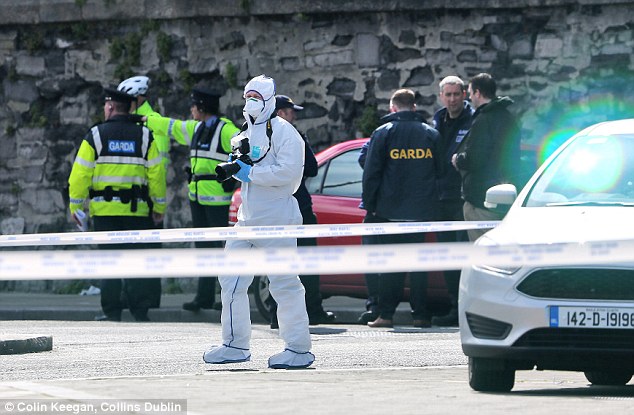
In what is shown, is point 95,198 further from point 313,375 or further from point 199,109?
point 313,375

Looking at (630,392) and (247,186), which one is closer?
(630,392)

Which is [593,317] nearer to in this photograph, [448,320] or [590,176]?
[590,176]

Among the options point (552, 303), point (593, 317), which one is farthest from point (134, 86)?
point (593, 317)

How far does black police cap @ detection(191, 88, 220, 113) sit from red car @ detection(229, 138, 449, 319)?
0.91m

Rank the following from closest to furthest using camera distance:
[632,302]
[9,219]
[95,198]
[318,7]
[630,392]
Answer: [632,302], [630,392], [95,198], [318,7], [9,219]

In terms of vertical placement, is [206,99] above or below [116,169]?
above

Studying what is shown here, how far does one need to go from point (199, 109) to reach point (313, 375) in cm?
646

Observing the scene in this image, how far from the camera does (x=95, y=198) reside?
52.0ft

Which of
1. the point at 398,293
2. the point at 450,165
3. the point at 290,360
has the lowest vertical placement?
the point at 398,293

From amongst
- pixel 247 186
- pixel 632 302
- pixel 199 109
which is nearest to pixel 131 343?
pixel 247 186

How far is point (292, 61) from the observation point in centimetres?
1956

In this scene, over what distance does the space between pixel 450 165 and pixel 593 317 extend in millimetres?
6161

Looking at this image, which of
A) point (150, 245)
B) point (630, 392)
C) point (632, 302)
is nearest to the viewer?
point (632, 302)

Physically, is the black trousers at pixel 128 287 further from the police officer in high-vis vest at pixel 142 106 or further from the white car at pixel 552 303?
the white car at pixel 552 303
